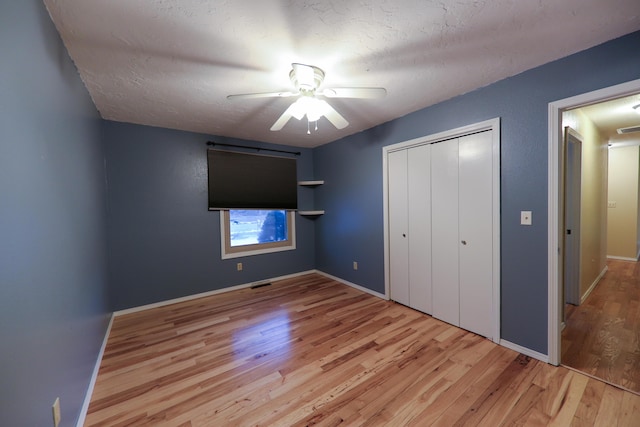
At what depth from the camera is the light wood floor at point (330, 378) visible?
1.50 m

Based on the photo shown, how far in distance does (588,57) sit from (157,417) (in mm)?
3695

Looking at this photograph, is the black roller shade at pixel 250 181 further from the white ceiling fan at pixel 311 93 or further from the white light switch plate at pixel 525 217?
the white light switch plate at pixel 525 217

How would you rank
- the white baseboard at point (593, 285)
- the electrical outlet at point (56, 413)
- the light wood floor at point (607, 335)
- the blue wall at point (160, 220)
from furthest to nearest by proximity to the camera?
the white baseboard at point (593, 285)
the blue wall at point (160, 220)
the light wood floor at point (607, 335)
the electrical outlet at point (56, 413)

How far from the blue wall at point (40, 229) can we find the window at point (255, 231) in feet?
6.27

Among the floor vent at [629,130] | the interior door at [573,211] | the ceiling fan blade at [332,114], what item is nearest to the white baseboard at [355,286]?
the interior door at [573,211]

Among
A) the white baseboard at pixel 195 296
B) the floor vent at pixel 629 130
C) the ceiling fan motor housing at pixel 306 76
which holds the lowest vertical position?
the white baseboard at pixel 195 296

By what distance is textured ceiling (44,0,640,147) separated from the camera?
1319 millimetres

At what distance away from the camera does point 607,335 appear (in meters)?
2.27

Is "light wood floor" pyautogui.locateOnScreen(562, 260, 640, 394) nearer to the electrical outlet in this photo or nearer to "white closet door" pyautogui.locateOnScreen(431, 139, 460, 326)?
"white closet door" pyautogui.locateOnScreen(431, 139, 460, 326)

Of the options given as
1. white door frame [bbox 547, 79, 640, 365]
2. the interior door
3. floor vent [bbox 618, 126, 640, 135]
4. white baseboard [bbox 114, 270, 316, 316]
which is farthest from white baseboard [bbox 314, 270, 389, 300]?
floor vent [bbox 618, 126, 640, 135]

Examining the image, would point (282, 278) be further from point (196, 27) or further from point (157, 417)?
point (196, 27)

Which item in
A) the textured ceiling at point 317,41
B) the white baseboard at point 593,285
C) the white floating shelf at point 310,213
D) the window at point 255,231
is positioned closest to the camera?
the textured ceiling at point 317,41

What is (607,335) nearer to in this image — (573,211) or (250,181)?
(573,211)

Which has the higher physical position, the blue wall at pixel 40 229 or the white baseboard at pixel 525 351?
the blue wall at pixel 40 229
